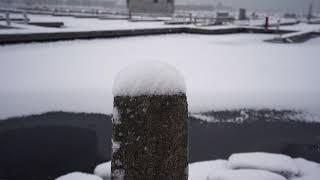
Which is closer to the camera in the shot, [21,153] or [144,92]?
[144,92]

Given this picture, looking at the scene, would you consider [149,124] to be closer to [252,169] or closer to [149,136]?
[149,136]

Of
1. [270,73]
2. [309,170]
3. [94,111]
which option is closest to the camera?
[309,170]

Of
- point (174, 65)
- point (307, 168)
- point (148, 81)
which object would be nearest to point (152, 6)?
point (174, 65)

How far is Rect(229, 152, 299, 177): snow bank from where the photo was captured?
12.3ft

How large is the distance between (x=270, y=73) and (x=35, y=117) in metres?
A: 6.15

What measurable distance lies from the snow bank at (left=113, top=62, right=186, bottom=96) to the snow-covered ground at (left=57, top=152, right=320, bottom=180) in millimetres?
1706

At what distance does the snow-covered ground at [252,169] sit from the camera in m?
3.52

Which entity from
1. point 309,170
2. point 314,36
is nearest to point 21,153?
point 309,170

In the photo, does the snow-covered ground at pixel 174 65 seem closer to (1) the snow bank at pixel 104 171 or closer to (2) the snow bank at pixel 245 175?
(1) the snow bank at pixel 104 171

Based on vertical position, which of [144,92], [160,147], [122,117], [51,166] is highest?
[144,92]

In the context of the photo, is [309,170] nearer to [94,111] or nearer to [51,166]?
[51,166]

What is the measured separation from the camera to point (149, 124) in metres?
2.02

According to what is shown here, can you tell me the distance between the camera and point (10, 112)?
6012 mm

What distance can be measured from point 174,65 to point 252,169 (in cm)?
626
